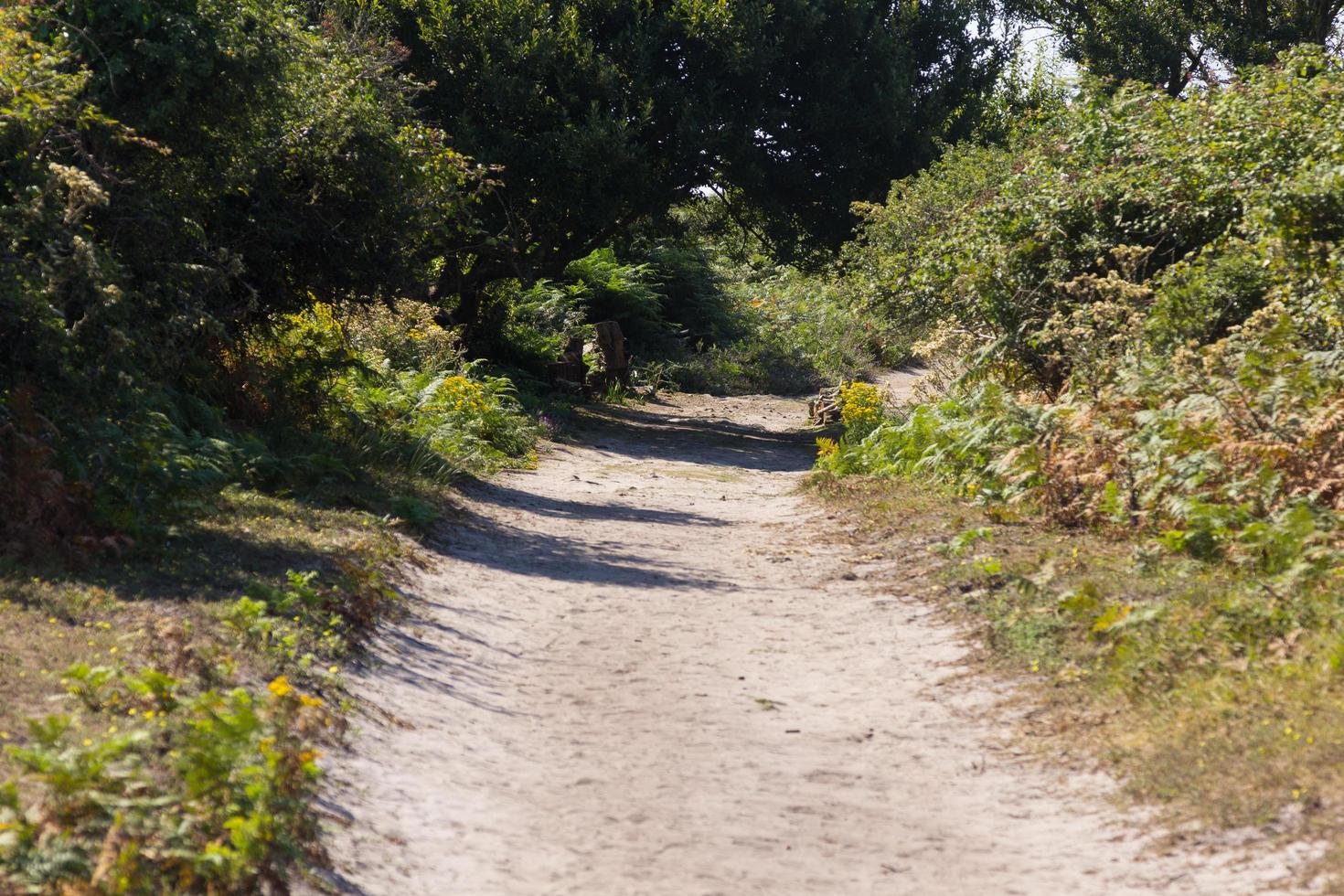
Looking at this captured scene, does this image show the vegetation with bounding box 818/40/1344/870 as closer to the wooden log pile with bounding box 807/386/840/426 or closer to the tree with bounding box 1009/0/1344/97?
the wooden log pile with bounding box 807/386/840/426

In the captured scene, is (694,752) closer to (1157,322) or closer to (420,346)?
(1157,322)

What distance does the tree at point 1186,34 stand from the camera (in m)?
27.2

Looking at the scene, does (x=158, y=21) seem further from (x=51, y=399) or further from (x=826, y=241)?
(x=826, y=241)

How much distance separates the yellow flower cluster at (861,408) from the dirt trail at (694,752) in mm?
5902

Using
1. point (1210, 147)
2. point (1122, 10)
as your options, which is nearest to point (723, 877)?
point (1210, 147)

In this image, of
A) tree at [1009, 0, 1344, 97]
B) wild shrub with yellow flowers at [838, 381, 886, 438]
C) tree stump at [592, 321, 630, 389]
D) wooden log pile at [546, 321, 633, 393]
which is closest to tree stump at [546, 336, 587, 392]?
wooden log pile at [546, 321, 633, 393]

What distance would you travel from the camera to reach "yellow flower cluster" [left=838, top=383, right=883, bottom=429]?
56.9ft

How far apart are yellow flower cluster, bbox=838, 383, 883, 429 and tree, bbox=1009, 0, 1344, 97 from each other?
12681 mm

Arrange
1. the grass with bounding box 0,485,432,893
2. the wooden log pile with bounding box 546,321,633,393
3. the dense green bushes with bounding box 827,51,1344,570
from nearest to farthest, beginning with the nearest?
the grass with bounding box 0,485,432,893, the dense green bushes with bounding box 827,51,1344,570, the wooden log pile with bounding box 546,321,633,393

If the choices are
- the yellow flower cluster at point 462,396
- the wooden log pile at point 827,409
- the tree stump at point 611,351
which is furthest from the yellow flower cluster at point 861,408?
the tree stump at point 611,351

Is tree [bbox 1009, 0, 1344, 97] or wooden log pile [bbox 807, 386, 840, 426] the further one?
tree [bbox 1009, 0, 1344, 97]

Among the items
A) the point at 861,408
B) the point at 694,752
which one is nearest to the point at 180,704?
the point at 694,752

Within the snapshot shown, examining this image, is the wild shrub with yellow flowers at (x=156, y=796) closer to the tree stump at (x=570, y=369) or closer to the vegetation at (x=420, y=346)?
the vegetation at (x=420, y=346)

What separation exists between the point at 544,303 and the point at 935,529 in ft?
57.4
